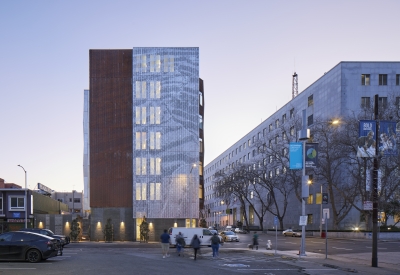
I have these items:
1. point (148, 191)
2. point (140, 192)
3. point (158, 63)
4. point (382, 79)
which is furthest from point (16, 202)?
point (382, 79)

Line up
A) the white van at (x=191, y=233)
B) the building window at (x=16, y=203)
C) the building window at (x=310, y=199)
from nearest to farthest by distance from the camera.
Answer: the white van at (x=191, y=233) < the building window at (x=16, y=203) < the building window at (x=310, y=199)

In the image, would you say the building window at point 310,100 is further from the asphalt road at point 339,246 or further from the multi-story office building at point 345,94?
the asphalt road at point 339,246

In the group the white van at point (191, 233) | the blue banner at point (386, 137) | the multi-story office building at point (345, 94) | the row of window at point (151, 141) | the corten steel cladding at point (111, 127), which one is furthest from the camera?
the multi-story office building at point (345, 94)

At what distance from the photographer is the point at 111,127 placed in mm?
61906

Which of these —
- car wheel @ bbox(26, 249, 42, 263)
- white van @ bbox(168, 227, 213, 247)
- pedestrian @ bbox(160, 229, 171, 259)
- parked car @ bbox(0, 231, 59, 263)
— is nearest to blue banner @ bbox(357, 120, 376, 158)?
pedestrian @ bbox(160, 229, 171, 259)

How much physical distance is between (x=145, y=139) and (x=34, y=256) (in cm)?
3987

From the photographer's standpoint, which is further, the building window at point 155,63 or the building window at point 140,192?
the building window at point 155,63

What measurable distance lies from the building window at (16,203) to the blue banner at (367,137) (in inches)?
2010

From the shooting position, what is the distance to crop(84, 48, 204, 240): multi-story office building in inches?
2410

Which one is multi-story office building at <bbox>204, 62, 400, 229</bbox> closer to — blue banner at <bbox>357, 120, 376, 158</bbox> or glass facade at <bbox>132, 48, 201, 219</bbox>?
glass facade at <bbox>132, 48, 201, 219</bbox>

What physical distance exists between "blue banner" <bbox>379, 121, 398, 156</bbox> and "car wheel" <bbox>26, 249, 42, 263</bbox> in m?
18.3

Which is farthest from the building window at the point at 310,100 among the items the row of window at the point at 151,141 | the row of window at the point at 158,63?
the row of window at the point at 151,141

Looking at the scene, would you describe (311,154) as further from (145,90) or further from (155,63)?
(155,63)

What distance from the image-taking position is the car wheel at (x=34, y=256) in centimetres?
2222
